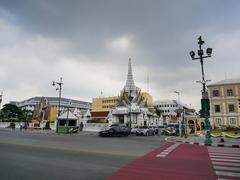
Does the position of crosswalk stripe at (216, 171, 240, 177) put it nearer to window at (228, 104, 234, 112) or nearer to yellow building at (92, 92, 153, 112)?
window at (228, 104, 234, 112)

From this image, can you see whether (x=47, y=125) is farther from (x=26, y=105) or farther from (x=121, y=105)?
(x=26, y=105)

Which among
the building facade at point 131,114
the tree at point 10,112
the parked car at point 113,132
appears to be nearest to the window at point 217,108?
the building facade at point 131,114

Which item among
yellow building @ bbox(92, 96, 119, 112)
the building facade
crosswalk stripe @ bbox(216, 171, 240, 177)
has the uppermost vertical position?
yellow building @ bbox(92, 96, 119, 112)

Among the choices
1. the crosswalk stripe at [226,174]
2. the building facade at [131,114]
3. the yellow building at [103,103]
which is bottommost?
the crosswalk stripe at [226,174]

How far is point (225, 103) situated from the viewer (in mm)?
42625

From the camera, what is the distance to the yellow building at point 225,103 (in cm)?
4166

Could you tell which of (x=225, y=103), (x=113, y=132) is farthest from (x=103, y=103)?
(x=113, y=132)

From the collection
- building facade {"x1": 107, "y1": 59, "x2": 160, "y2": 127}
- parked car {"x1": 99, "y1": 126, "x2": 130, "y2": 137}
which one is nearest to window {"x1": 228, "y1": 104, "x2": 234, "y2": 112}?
building facade {"x1": 107, "y1": 59, "x2": 160, "y2": 127}

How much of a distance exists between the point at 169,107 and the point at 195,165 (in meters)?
112

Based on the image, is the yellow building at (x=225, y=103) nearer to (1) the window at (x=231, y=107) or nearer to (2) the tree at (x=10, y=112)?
(1) the window at (x=231, y=107)

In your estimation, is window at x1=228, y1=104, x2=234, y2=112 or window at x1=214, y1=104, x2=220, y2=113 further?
window at x1=214, y1=104, x2=220, y2=113

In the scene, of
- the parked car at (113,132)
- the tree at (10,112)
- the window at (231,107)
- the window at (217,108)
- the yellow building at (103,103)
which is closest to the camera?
the parked car at (113,132)

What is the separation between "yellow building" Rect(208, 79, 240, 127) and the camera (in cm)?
4166

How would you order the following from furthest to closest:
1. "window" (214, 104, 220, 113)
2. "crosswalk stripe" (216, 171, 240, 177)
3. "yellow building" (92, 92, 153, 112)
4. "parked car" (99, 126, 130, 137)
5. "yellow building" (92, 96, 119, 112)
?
"yellow building" (92, 96, 119, 112), "yellow building" (92, 92, 153, 112), "window" (214, 104, 220, 113), "parked car" (99, 126, 130, 137), "crosswalk stripe" (216, 171, 240, 177)
